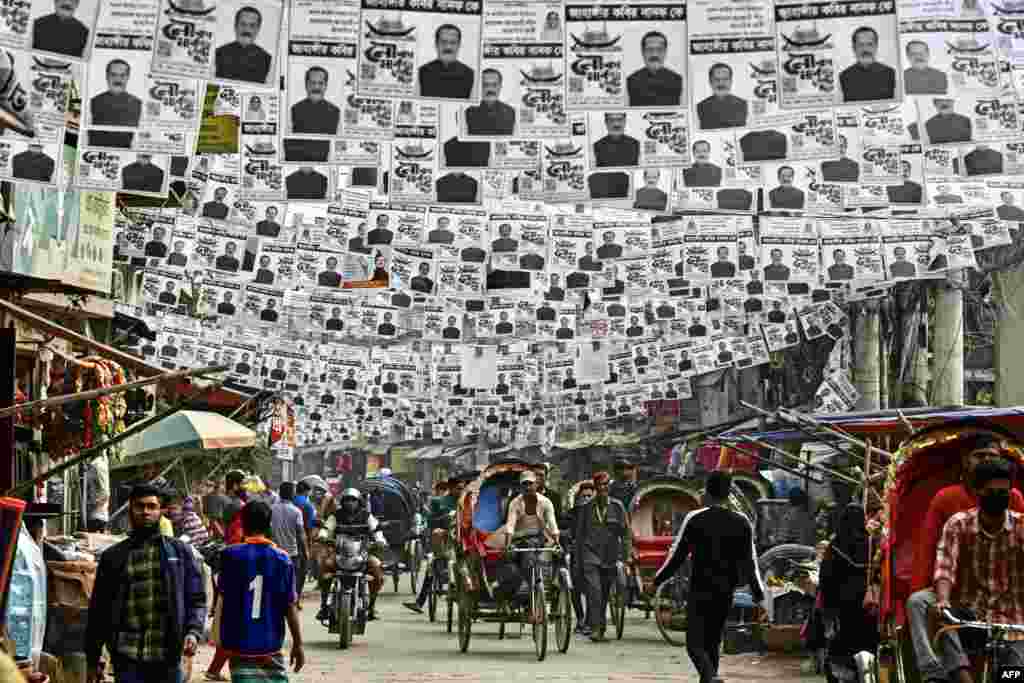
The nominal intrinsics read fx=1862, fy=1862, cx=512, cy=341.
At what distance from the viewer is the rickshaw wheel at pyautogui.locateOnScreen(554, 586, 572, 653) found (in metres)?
20.1

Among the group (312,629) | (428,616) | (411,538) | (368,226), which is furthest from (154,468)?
(368,226)

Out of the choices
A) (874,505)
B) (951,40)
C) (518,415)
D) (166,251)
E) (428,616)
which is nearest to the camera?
(951,40)

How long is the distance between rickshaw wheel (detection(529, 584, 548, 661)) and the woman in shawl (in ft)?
16.7

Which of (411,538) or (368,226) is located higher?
(368,226)

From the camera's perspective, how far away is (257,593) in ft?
34.7

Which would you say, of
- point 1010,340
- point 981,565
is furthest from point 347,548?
point 1010,340

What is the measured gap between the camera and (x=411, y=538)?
3500cm

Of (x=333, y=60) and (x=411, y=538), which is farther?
(x=411, y=538)

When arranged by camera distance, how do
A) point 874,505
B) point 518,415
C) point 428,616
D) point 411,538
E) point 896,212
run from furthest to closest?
point 518,415 < point 411,538 < point 428,616 < point 896,212 < point 874,505

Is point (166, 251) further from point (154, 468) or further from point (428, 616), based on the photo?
point (154, 468)

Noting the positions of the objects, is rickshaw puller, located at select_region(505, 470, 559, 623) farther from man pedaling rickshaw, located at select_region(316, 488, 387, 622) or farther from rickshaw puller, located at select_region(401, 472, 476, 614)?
rickshaw puller, located at select_region(401, 472, 476, 614)

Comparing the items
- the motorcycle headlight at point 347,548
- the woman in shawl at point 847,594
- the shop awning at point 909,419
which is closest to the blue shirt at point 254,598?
the woman in shawl at point 847,594

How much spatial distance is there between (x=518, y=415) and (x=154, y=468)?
17585mm

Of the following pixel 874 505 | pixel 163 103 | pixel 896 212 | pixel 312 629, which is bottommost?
pixel 312 629
